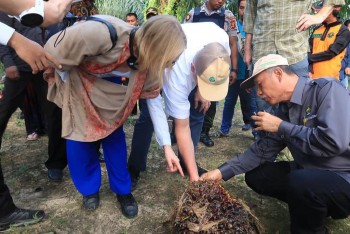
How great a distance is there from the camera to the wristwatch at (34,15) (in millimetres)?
1548

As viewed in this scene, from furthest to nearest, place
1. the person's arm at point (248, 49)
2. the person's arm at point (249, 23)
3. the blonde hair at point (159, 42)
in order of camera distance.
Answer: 1. the person's arm at point (248, 49)
2. the person's arm at point (249, 23)
3. the blonde hair at point (159, 42)

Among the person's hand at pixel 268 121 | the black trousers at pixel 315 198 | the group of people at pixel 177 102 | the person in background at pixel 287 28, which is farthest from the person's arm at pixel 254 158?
the person in background at pixel 287 28

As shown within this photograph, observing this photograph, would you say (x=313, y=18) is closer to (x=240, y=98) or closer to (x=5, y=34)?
(x=240, y=98)

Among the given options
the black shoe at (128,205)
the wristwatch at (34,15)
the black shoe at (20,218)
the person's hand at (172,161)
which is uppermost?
the wristwatch at (34,15)

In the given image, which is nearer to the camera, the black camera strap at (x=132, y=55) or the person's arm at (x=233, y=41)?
the black camera strap at (x=132, y=55)

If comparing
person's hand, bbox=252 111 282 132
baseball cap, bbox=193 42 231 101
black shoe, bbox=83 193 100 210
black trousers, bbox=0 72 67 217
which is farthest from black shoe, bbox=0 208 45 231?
person's hand, bbox=252 111 282 132

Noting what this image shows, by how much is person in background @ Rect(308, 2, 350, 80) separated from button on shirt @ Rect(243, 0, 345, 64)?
1.47 meters

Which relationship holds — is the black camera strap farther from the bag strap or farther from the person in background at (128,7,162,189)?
the person in background at (128,7,162,189)

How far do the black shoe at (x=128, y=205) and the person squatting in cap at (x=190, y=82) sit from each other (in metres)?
0.60

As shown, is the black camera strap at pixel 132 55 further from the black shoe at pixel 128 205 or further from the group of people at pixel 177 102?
the black shoe at pixel 128 205

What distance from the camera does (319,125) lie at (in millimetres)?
2117

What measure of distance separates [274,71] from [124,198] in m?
1.59

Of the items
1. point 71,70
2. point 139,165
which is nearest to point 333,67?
point 139,165

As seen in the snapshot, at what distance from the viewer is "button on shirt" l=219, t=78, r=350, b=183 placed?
6.64 ft
